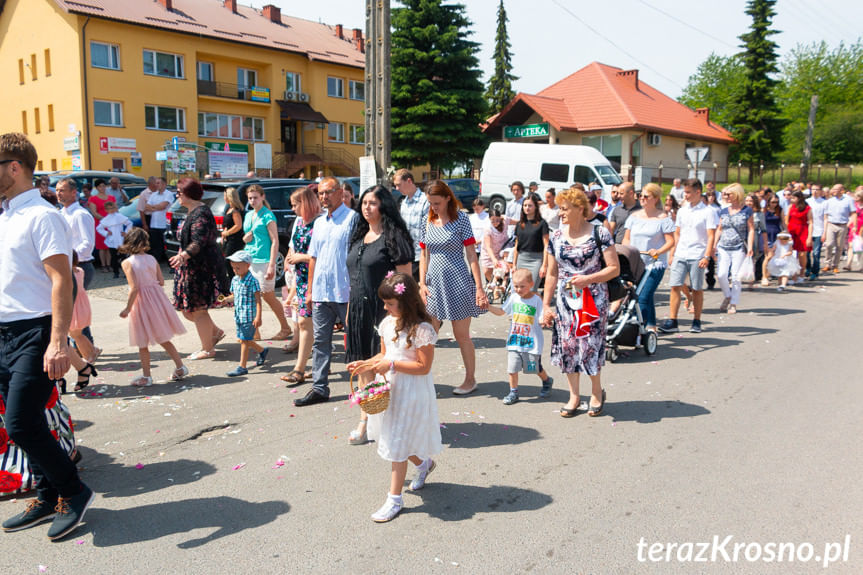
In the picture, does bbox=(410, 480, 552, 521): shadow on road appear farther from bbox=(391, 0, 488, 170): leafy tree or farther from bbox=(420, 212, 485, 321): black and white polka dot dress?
bbox=(391, 0, 488, 170): leafy tree

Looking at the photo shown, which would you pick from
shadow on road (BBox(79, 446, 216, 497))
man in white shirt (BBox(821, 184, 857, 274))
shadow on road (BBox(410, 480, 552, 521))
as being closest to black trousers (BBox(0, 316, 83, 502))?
shadow on road (BBox(79, 446, 216, 497))

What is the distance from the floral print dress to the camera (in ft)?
18.2

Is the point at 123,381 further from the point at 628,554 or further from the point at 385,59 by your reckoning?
the point at 385,59

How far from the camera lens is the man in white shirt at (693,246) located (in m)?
9.05

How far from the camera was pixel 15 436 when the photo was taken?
3631mm

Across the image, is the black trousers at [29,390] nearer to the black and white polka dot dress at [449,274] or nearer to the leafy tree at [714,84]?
the black and white polka dot dress at [449,274]

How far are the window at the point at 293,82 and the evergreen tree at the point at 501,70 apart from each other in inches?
747

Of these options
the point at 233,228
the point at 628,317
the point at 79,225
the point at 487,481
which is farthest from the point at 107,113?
the point at 487,481

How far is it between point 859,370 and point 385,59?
9032 millimetres

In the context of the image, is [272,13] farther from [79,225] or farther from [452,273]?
[452,273]

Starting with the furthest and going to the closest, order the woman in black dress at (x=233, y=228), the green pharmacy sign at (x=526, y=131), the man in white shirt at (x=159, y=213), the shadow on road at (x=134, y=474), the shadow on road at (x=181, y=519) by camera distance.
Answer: the green pharmacy sign at (x=526, y=131) < the man in white shirt at (x=159, y=213) < the woman in black dress at (x=233, y=228) < the shadow on road at (x=134, y=474) < the shadow on road at (x=181, y=519)

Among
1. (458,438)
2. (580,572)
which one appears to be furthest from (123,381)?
(580,572)

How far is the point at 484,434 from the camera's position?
5.33 m

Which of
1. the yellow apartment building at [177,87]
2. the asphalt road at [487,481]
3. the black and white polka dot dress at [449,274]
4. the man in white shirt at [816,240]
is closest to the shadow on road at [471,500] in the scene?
the asphalt road at [487,481]
